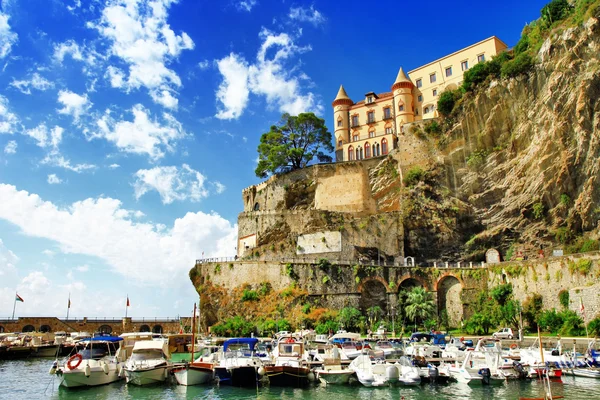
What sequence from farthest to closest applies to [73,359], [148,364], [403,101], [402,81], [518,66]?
[402,81], [403,101], [518,66], [148,364], [73,359]

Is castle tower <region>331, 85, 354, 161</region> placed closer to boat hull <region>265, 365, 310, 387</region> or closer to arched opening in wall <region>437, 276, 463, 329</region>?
arched opening in wall <region>437, 276, 463, 329</region>

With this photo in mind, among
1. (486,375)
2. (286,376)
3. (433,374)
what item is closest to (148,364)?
(286,376)

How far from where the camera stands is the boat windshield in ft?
80.8

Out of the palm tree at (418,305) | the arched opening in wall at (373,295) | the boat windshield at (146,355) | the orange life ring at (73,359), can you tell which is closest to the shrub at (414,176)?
the arched opening in wall at (373,295)

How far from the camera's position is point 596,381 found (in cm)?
2200

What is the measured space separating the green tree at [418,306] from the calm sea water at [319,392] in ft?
51.2

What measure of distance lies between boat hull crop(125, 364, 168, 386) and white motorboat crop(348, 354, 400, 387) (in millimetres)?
9646

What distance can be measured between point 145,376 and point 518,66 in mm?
36582

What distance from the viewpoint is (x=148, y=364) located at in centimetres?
2409

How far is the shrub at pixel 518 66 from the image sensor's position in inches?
1598

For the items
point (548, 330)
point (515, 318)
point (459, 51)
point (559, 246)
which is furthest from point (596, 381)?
point (459, 51)

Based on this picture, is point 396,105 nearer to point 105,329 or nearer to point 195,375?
point 195,375

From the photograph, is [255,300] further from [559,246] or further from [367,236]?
[559,246]

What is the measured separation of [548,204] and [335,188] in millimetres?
21579
